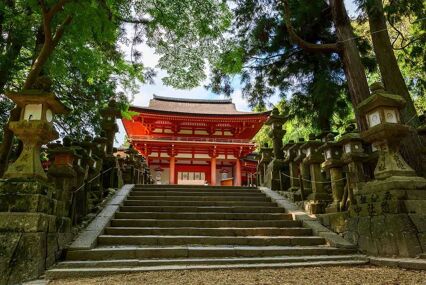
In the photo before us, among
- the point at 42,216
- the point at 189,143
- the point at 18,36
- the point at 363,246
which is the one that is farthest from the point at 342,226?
the point at 189,143

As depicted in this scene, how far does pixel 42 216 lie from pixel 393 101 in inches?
201

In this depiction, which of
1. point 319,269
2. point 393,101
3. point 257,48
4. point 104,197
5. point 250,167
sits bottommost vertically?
point 319,269

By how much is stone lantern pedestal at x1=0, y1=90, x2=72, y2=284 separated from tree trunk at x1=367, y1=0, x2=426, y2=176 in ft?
19.9

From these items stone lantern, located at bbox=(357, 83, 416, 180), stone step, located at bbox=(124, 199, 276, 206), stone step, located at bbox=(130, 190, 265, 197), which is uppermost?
stone lantern, located at bbox=(357, 83, 416, 180)

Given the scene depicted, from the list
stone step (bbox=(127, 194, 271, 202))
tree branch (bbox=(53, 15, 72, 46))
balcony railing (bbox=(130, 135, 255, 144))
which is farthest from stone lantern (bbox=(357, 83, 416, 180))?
balcony railing (bbox=(130, 135, 255, 144))

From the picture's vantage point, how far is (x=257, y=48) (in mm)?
9055

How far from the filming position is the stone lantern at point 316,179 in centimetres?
641

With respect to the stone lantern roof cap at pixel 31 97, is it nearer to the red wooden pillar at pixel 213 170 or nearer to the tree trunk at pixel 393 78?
the tree trunk at pixel 393 78

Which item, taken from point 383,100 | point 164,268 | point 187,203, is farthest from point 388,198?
point 187,203

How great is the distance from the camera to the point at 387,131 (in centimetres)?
432

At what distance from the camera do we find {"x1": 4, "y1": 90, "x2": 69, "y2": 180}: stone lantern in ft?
12.6

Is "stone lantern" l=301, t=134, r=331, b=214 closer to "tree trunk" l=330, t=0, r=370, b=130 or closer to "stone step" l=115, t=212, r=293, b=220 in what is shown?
"stone step" l=115, t=212, r=293, b=220

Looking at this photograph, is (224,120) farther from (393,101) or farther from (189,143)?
(393,101)

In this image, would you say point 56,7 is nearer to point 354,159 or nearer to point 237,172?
point 354,159
